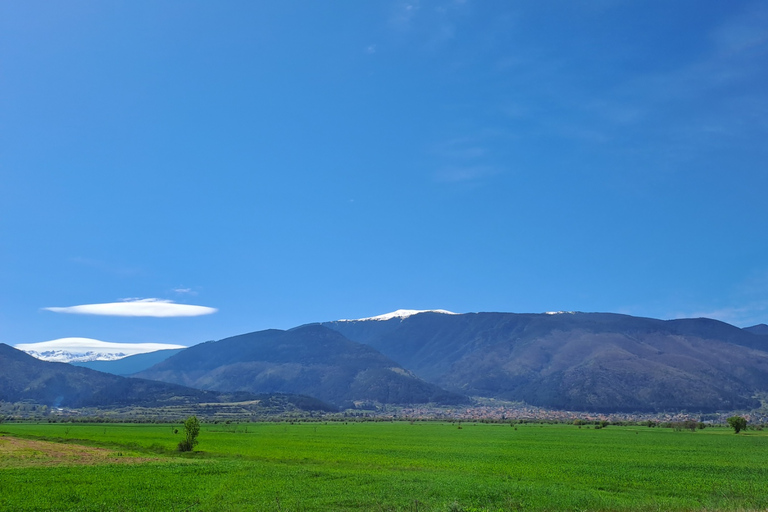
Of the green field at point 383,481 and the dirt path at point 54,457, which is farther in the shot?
the dirt path at point 54,457

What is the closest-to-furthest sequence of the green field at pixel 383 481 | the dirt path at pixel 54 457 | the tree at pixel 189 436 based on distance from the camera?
the green field at pixel 383 481, the dirt path at pixel 54 457, the tree at pixel 189 436

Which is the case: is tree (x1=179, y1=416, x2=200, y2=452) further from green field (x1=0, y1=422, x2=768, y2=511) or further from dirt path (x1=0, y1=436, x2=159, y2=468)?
dirt path (x1=0, y1=436, x2=159, y2=468)

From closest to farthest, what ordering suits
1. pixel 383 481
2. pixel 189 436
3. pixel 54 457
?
pixel 383 481 < pixel 54 457 < pixel 189 436

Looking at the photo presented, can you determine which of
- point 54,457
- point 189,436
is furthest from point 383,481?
point 54,457

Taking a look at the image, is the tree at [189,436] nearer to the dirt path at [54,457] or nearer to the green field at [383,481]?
the green field at [383,481]

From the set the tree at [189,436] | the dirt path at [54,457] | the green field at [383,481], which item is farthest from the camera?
the tree at [189,436]

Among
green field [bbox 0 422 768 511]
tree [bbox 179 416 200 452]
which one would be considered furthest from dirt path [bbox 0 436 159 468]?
tree [bbox 179 416 200 452]

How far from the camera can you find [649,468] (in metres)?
50.8

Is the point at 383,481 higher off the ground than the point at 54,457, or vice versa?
the point at 383,481

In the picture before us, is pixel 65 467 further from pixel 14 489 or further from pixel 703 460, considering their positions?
pixel 703 460

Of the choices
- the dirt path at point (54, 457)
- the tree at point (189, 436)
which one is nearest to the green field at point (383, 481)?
the dirt path at point (54, 457)

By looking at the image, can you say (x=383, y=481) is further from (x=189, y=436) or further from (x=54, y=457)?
(x=54, y=457)

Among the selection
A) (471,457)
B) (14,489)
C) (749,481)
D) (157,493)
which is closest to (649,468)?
(749,481)

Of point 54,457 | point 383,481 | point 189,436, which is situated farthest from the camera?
point 189,436
